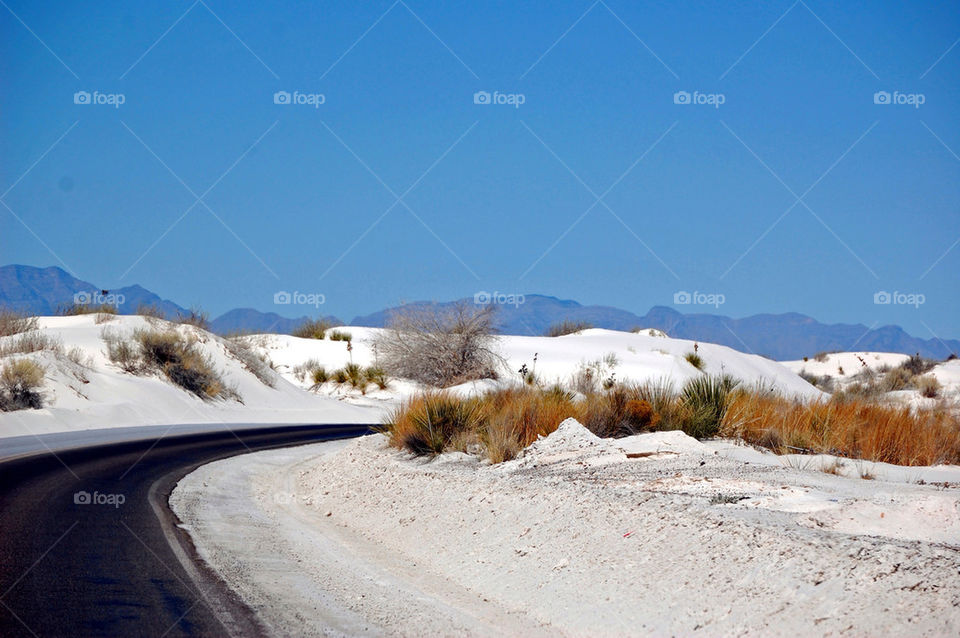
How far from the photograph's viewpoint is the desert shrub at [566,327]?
68.1 meters

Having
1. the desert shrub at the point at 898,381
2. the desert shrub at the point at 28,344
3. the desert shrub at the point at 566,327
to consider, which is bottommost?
the desert shrub at the point at 898,381

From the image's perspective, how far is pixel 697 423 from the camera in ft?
49.4

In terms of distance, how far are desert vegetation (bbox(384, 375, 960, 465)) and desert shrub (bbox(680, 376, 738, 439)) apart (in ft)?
0.06

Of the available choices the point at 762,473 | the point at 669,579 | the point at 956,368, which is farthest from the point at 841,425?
the point at 956,368

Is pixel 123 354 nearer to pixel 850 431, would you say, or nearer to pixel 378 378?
pixel 378 378

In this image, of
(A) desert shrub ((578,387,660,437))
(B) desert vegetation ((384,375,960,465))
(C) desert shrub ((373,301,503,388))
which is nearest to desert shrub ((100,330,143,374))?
(C) desert shrub ((373,301,503,388))

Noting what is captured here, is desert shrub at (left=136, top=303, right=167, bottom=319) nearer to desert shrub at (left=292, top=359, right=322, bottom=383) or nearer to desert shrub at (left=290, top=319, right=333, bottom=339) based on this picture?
desert shrub at (left=292, top=359, right=322, bottom=383)

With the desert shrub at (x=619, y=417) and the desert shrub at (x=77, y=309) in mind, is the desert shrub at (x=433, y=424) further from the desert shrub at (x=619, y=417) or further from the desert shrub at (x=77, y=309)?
the desert shrub at (x=77, y=309)

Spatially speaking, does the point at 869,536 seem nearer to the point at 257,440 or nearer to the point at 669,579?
the point at 669,579

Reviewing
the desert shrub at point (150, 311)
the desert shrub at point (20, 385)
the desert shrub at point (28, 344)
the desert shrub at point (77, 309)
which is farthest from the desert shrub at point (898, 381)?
the desert shrub at point (77, 309)

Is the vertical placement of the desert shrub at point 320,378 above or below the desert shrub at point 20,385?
above

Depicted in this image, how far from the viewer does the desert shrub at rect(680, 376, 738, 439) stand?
595 inches

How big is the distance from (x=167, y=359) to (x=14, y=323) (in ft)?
18.1

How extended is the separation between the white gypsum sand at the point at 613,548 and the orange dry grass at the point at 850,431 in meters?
1.03
